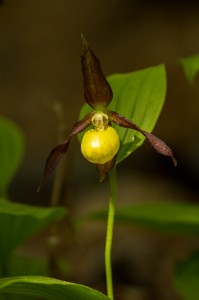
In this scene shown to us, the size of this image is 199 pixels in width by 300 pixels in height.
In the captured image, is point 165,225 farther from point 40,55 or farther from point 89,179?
point 40,55

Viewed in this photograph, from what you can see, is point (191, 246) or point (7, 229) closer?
point (7, 229)

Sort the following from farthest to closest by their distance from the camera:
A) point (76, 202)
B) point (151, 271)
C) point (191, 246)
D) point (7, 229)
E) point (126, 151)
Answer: point (76, 202), point (191, 246), point (151, 271), point (7, 229), point (126, 151)

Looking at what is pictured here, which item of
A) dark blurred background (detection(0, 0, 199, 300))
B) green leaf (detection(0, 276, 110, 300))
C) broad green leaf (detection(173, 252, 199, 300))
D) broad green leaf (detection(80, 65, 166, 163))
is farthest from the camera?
dark blurred background (detection(0, 0, 199, 300))

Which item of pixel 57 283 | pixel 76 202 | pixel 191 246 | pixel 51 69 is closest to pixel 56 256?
pixel 57 283

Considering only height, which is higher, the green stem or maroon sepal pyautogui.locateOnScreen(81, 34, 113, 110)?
maroon sepal pyautogui.locateOnScreen(81, 34, 113, 110)

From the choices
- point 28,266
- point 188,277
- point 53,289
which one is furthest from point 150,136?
point 28,266

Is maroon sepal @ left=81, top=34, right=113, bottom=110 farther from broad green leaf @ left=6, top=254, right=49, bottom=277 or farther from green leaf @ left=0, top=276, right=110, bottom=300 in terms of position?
broad green leaf @ left=6, top=254, right=49, bottom=277

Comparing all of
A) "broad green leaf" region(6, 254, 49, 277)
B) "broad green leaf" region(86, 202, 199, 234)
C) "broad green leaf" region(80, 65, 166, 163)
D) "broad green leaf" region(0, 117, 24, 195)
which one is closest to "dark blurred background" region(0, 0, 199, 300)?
"broad green leaf" region(6, 254, 49, 277)
